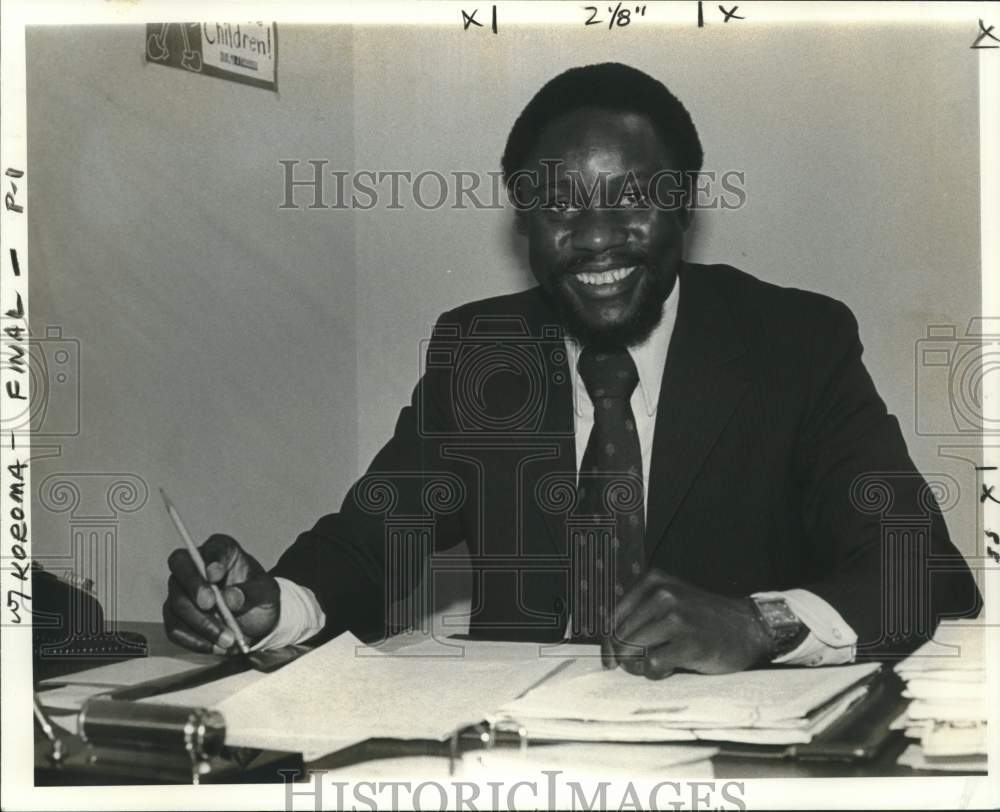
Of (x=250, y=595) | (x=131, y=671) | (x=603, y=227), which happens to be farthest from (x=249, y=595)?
(x=603, y=227)

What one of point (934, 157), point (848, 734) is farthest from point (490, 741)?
point (934, 157)

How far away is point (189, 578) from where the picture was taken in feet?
7.54

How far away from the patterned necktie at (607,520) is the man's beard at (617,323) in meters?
0.12

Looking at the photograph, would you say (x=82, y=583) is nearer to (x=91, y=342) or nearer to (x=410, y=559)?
(x=91, y=342)

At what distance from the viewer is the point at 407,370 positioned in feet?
7.67

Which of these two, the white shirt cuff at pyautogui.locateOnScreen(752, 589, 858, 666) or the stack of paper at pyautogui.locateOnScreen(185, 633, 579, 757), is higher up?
the white shirt cuff at pyautogui.locateOnScreen(752, 589, 858, 666)

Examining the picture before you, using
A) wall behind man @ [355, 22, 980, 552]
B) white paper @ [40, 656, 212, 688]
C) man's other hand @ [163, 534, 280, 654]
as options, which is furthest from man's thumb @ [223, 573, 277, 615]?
wall behind man @ [355, 22, 980, 552]

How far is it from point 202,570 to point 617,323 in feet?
2.73

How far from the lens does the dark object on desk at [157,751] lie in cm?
208
